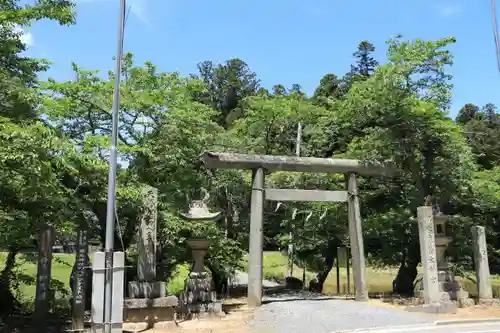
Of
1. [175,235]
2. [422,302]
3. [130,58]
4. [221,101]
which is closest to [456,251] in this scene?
[422,302]

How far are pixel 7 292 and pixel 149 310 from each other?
5213mm

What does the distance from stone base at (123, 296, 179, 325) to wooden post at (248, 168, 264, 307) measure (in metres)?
2.92

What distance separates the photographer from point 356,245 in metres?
15.5

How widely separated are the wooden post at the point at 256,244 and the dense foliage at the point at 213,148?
1.92 m

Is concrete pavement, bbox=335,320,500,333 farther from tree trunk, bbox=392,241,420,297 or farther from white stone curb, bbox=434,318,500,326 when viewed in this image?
tree trunk, bbox=392,241,420,297

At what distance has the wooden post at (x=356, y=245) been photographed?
15.1m

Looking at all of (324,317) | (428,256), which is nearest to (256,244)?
(324,317)

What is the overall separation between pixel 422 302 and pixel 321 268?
8463 millimetres

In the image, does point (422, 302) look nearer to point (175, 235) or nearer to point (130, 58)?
point (175, 235)

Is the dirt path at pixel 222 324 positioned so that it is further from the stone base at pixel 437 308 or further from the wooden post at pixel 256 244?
the stone base at pixel 437 308

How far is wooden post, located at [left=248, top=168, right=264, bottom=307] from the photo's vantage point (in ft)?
45.5

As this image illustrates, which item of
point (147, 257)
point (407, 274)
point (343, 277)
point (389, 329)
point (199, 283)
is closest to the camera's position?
point (389, 329)

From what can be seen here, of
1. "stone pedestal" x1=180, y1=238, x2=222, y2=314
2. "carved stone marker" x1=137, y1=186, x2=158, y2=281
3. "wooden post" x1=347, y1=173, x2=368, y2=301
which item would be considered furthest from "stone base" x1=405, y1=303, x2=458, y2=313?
"carved stone marker" x1=137, y1=186, x2=158, y2=281

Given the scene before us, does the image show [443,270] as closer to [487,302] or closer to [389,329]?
[487,302]
